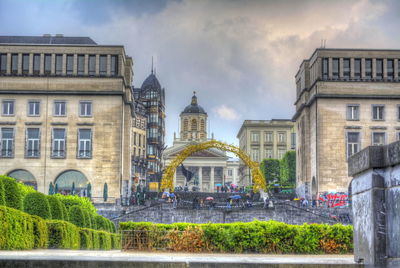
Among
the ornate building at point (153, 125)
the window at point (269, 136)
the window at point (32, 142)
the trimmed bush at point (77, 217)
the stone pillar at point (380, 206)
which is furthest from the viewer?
the window at point (269, 136)

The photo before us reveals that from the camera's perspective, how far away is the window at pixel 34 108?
250ft

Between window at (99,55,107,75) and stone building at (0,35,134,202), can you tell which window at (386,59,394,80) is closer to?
stone building at (0,35,134,202)

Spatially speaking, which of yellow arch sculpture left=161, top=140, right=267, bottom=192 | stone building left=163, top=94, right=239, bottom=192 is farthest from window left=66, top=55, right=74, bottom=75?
stone building left=163, top=94, right=239, bottom=192

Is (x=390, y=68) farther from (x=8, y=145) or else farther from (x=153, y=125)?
(x=153, y=125)

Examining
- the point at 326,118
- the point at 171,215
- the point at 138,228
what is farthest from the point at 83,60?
the point at 138,228

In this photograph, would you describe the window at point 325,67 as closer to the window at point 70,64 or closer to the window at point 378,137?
the window at point 378,137

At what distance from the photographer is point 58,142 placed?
75750 mm

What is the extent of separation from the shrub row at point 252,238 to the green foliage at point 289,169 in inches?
3622

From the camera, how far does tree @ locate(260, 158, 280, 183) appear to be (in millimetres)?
139625

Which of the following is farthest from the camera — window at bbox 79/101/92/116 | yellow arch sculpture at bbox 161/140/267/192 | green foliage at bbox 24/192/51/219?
window at bbox 79/101/92/116

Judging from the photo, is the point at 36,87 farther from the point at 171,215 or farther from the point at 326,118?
the point at 326,118

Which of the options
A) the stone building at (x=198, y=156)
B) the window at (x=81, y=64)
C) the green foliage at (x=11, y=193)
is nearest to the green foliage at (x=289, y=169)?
the stone building at (x=198, y=156)

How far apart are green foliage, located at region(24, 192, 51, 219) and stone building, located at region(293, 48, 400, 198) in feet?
161

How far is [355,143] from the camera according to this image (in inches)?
3009
